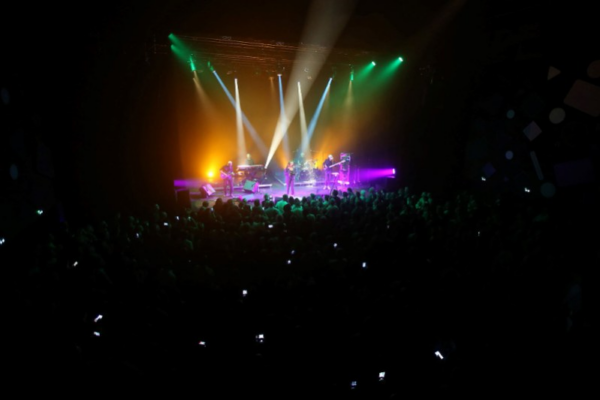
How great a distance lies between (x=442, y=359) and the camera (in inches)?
98.2

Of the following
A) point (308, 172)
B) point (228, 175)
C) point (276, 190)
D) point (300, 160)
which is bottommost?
point (276, 190)

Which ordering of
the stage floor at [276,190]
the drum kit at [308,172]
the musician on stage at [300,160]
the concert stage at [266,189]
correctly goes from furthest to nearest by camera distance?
the musician on stage at [300,160] → the drum kit at [308,172] → the stage floor at [276,190] → the concert stage at [266,189]

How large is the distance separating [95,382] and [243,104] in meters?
12.2

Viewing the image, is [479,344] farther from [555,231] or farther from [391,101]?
[391,101]

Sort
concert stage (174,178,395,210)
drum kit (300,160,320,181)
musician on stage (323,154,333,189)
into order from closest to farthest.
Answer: concert stage (174,178,395,210)
musician on stage (323,154,333,189)
drum kit (300,160,320,181)

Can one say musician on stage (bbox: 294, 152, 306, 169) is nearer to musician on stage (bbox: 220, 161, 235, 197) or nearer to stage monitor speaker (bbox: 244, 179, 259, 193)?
stage monitor speaker (bbox: 244, 179, 259, 193)

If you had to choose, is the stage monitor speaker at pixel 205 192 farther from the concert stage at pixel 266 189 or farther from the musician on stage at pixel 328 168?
the musician on stage at pixel 328 168

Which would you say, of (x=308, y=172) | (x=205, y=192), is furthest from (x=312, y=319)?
(x=308, y=172)

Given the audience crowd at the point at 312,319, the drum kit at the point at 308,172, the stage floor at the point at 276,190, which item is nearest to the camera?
the audience crowd at the point at 312,319

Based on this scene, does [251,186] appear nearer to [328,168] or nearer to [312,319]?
[328,168]

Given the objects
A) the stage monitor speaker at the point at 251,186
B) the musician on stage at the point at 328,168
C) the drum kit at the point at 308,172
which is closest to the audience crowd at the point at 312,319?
the stage monitor speaker at the point at 251,186

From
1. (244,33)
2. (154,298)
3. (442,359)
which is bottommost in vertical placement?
(442,359)

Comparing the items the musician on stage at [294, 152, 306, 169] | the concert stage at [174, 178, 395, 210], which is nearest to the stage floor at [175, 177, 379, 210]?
the concert stage at [174, 178, 395, 210]

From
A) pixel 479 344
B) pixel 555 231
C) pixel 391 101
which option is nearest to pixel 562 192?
pixel 555 231
